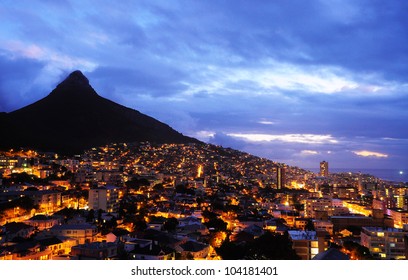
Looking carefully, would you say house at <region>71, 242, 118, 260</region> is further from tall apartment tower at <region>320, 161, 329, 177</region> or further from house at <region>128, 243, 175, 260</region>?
tall apartment tower at <region>320, 161, 329, 177</region>

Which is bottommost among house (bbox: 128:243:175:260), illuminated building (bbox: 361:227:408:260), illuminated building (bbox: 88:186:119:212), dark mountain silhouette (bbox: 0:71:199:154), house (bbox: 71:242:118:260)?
illuminated building (bbox: 361:227:408:260)

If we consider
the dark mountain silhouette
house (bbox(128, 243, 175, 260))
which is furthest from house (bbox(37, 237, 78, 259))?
the dark mountain silhouette

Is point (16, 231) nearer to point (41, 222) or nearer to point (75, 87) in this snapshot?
point (41, 222)

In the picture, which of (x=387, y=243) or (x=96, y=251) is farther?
(x=387, y=243)

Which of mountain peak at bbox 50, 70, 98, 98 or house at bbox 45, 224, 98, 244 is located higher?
mountain peak at bbox 50, 70, 98, 98

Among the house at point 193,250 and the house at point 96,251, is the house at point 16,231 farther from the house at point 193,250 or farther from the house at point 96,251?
the house at point 193,250

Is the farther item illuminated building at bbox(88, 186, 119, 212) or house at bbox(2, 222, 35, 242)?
illuminated building at bbox(88, 186, 119, 212)

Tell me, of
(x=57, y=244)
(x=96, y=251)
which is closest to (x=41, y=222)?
(x=57, y=244)
